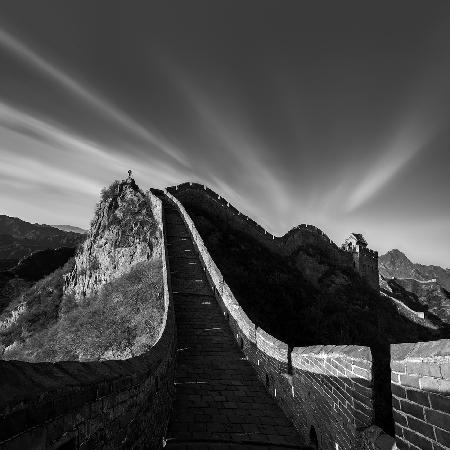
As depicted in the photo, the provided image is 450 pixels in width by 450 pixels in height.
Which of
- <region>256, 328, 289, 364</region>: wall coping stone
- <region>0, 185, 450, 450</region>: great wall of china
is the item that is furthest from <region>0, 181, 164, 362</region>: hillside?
<region>0, 185, 450, 450</region>: great wall of china

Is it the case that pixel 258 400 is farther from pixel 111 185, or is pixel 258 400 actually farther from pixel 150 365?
pixel 111 185

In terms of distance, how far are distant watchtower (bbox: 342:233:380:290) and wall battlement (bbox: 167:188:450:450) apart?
1620 inches

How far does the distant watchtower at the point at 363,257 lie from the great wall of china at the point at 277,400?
43.6m

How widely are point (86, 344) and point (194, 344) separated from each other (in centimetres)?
610

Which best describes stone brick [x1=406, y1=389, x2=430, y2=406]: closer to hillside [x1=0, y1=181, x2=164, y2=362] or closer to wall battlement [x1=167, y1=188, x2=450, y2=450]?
wall battlement [x1=167, y1=188, x2=450, y2=450]

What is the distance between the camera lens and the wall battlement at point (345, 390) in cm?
233

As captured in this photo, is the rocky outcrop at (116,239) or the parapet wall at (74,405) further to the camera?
the rocky outcrop at (116,239)

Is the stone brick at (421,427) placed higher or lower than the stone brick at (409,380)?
lower

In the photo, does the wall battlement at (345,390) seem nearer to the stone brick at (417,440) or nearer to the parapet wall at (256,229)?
the stone brick at (417,440)

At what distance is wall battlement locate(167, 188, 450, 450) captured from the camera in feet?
7.64

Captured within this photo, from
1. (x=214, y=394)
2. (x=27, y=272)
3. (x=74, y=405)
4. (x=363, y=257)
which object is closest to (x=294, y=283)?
(x=214, y=394)

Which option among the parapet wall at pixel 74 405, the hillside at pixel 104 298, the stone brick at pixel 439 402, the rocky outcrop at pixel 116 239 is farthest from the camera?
the rocky outcrop at pixel 116 239

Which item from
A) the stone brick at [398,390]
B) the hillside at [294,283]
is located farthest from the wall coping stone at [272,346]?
the hillside at [294,283]

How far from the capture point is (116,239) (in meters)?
26.9
